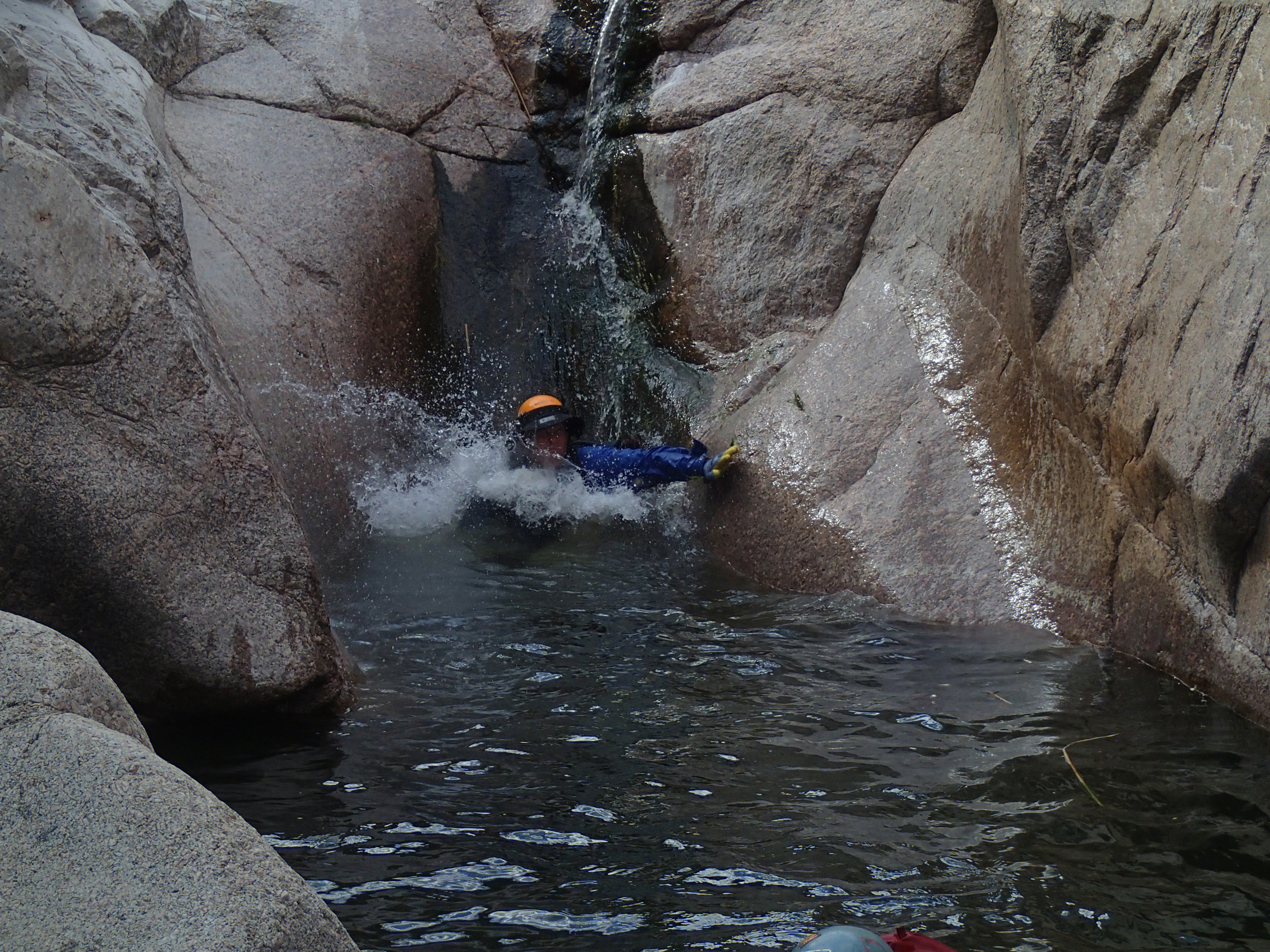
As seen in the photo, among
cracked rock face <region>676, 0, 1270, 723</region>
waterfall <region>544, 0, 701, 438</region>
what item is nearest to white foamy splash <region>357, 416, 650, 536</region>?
waterfall <region>544, 0, 701, 438</region>

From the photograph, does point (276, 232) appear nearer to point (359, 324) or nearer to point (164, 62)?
point (359, 324)

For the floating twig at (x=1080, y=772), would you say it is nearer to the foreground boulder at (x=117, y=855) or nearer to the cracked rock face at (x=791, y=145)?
the foreground boulder at (x=117, y=855)

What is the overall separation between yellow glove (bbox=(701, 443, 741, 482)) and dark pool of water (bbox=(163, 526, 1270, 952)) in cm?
117

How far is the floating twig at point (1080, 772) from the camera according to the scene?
350 cm

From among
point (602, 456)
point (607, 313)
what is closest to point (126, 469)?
point (602, 456)

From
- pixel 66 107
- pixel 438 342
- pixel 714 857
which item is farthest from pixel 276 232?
pixel 714 857

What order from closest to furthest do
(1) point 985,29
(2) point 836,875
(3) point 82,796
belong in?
(3) point 82,796
(2) point 836,875
(1) point 985,29

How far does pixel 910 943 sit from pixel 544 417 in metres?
5.40

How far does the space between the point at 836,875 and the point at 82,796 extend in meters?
1.94

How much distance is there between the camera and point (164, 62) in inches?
298

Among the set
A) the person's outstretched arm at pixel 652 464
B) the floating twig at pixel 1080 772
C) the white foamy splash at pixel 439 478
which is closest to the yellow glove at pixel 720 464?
the person's outstretched arm at pixel 652 464

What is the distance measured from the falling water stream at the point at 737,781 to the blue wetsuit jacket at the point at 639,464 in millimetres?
876

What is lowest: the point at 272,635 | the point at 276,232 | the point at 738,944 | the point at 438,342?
the point at 738,944

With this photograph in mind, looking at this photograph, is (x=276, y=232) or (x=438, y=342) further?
(x=438, y=342)
